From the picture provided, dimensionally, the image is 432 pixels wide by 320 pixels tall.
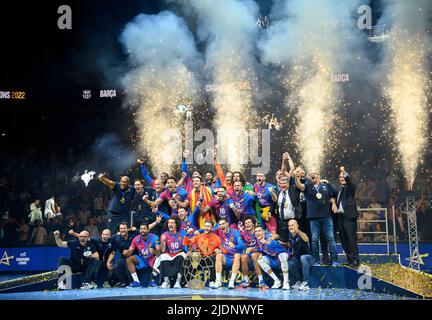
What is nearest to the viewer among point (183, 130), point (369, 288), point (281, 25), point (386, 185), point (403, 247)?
point (369, 288)

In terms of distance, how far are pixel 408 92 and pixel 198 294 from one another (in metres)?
9.32

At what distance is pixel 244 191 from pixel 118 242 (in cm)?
241

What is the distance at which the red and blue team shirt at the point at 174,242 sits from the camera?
811 cm

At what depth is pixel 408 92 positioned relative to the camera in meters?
13.4

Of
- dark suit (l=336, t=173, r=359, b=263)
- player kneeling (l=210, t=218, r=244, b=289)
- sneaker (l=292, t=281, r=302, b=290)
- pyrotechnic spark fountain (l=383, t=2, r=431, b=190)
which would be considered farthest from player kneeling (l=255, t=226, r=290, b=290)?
pyrotechnic spark fountain (l=383, t=2, r=431, b=190)

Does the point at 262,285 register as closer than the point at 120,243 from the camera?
Yes

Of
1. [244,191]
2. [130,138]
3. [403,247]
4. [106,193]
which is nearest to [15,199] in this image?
[106,193]

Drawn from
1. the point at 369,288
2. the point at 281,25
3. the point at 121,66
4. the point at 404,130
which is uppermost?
the point at 281,25

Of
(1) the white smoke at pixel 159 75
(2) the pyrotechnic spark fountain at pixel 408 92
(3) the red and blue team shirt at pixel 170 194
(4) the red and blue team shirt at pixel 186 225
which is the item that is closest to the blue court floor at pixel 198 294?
(4) the red and blue team shirt at pixel 186 225

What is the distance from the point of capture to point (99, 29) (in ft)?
39.7

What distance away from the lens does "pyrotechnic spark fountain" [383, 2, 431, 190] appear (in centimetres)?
1266

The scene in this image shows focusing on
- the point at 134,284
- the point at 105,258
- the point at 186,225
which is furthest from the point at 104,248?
the point at 186,225

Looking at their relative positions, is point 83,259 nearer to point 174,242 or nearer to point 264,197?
point 174,242

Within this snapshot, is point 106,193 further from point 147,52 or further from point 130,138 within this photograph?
point 147,52
